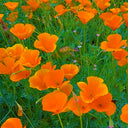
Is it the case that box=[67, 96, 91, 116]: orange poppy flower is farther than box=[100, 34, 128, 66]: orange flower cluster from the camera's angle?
No

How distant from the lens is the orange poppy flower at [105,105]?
3.28 feet

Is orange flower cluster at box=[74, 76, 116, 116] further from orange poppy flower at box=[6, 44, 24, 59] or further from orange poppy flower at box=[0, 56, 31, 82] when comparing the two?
orange poppy flower at box=[6, 44, 24, 59]

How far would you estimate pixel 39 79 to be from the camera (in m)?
1.19

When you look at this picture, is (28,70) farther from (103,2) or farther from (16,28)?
(103,2)

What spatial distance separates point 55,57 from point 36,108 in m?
0.51

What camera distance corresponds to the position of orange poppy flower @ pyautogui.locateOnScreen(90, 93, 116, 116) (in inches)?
39.4

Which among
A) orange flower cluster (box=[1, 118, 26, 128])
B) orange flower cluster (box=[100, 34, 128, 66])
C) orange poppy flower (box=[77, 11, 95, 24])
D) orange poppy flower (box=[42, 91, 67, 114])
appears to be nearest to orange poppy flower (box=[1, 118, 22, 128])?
orange flower cluster (box=[1, 118, 26, 128])

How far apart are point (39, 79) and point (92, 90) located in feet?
0.88

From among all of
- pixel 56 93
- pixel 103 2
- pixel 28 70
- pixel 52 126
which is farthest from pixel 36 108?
pixel 103 2

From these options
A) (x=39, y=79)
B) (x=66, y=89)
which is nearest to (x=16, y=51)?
(x=39, y=79)

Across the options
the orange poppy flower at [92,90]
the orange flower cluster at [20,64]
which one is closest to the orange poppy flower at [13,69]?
the orange flower cluster at [20,64]

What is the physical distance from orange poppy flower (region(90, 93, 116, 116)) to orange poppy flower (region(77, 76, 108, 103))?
0.09 feet

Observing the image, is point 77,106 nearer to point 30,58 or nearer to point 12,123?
point 12,123

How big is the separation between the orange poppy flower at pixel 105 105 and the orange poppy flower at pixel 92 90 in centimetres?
3
